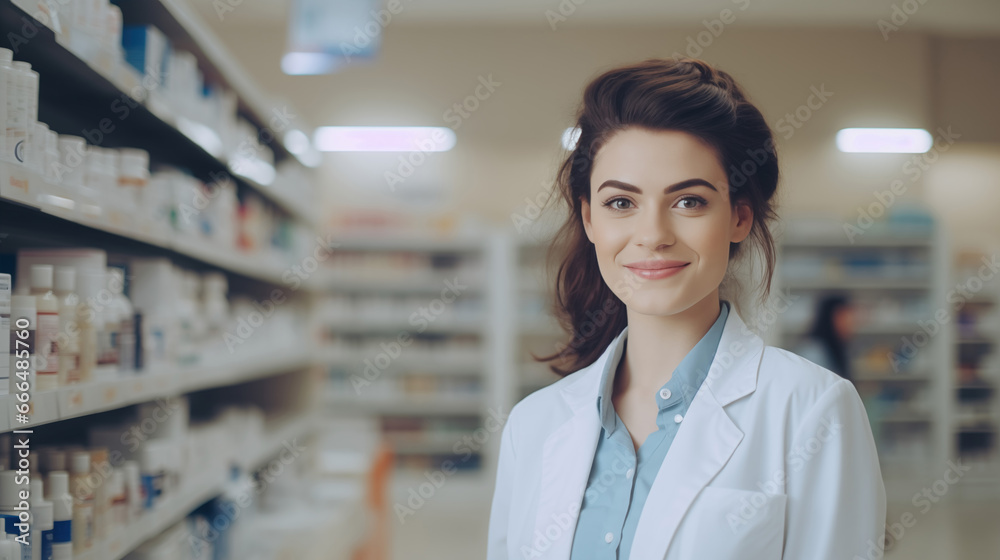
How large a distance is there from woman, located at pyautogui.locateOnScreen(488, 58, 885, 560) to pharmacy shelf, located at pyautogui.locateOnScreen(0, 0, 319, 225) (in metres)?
1.20

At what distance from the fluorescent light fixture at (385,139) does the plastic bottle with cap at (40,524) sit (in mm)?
6782

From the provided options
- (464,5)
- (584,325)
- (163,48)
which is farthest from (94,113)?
(464,5)

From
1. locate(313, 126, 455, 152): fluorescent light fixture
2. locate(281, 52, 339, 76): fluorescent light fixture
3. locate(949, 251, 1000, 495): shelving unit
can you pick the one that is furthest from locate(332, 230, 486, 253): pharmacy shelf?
locate(949, 251, 1000, 495): shelving unit

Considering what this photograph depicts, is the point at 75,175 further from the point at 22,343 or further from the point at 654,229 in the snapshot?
the point at 654,229

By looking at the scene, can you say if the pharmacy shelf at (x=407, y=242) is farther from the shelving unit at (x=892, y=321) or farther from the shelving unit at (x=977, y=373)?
the shelving unit at (x=977, y=373)

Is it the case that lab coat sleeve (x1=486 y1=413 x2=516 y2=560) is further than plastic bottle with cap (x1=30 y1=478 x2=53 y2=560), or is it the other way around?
plastic bottle with cap (x1=30 y1=478 x2=53 y2=560)

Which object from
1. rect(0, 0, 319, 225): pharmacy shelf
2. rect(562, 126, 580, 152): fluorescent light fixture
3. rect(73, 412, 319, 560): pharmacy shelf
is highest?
rect(0, 0, 319, 225): pharmacy shelf

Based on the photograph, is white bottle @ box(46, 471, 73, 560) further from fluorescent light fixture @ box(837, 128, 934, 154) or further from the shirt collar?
fluorescent light fixture @ box(837, 128, 934, 154)

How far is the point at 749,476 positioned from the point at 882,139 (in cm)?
797

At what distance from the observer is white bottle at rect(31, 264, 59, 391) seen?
1.54 metres

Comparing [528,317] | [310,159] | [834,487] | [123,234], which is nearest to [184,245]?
[123,234]

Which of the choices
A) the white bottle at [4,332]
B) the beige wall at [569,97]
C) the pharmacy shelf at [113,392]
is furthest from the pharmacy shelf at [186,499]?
the beige wall at [569,97]

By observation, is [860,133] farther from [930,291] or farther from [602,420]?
[602,420]

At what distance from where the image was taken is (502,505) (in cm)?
144
